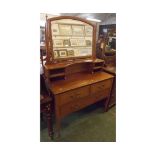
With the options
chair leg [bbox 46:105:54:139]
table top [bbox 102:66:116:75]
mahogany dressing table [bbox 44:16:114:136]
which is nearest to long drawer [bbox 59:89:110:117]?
mahogany dressing table [bbox 44:16:114:136]

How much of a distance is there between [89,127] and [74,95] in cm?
53

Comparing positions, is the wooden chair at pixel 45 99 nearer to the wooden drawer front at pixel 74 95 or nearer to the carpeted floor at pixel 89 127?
the wooden drawer front at pixel 74 95

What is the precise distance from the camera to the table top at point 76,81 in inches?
43.9

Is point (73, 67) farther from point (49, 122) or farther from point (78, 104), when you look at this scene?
point (49, 122)

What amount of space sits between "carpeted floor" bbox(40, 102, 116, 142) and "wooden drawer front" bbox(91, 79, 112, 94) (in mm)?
400

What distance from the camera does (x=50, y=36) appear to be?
1.13m

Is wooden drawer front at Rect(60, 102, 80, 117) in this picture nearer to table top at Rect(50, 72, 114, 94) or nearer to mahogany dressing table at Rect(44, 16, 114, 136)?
mahogany dressing table at Rect(44, 16, 114, 136)

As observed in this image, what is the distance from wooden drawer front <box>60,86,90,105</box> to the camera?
3.65 ft
